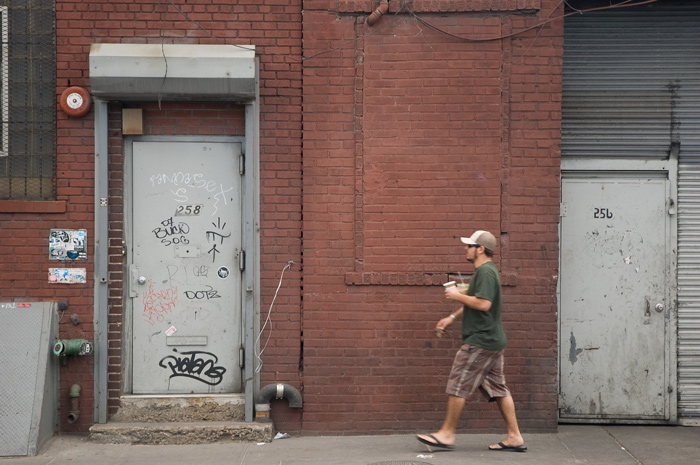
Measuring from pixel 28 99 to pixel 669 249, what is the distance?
625 centimetres

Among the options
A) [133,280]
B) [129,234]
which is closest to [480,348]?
[133,280]

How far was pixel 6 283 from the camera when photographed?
22.2ft

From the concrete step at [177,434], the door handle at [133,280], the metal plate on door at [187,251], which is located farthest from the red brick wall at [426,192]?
the door handle at [133,280]

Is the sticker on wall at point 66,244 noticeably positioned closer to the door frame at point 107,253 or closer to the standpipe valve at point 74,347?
the door frame at point 107,253

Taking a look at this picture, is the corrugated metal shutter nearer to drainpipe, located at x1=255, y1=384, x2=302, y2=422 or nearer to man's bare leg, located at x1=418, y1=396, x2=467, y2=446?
man's bare leg, located at x1=418, y1=396, x2=467, y2=446

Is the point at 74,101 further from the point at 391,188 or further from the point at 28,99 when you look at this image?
the point at 391,188

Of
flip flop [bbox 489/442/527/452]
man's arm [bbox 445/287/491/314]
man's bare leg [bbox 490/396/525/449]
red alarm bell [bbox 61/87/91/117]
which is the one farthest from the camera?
red alarm bell [bbox 61/87/91/117]

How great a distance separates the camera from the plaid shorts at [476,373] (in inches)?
237

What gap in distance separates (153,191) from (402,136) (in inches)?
92.6

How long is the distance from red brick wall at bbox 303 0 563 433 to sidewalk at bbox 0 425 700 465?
0.38 m

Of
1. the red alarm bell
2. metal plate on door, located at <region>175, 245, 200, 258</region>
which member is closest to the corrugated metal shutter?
metal plate on door, located at <region>175, 245, 200, 258</region>

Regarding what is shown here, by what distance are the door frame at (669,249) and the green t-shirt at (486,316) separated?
151cm

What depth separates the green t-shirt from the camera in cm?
591

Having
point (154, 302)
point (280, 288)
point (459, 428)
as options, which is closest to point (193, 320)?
point (154, 302)
